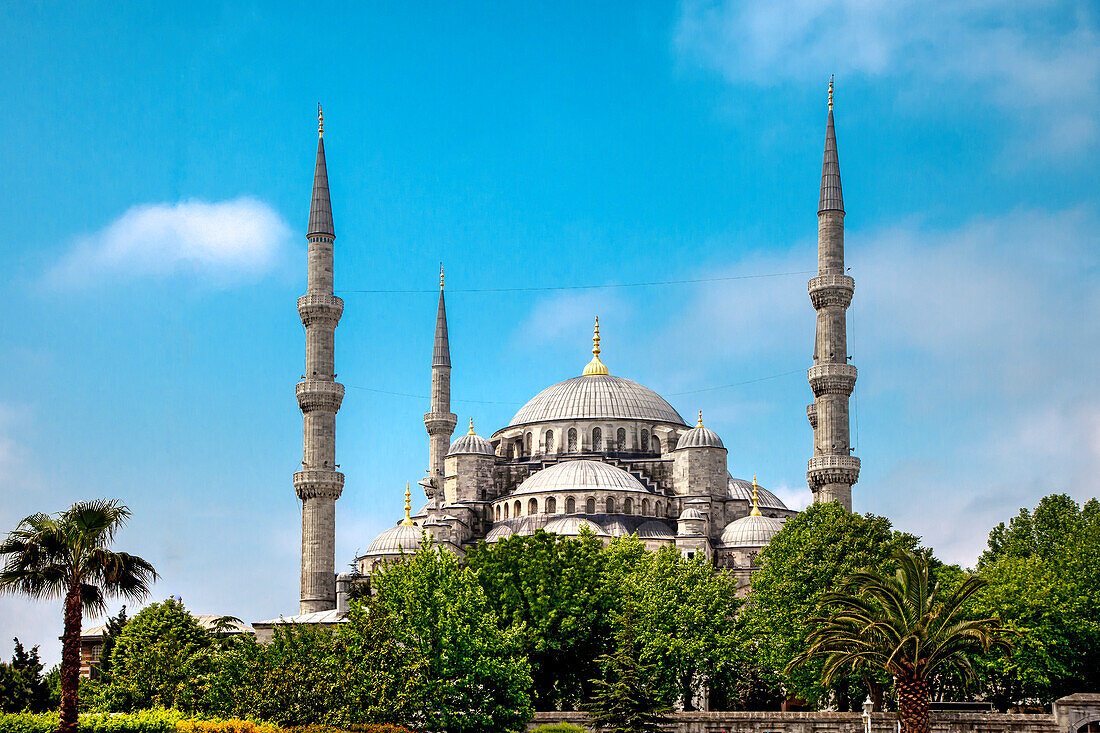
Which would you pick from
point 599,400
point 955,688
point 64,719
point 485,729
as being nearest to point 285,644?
point 485,729

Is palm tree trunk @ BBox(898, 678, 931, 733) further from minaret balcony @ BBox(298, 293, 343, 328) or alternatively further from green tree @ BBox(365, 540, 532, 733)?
minaret balcony @ BBox(298, 293, 343, 328)

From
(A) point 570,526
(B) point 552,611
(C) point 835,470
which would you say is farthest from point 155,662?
(C) point 835,470

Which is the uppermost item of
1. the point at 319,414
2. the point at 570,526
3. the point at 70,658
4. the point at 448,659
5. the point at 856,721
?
the point at 319,414

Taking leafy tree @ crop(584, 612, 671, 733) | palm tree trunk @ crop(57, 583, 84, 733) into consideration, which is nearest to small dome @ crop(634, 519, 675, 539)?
leafy tree @ crop(584, 612, 671, 733)

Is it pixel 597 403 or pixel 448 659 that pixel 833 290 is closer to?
pixel 597 403

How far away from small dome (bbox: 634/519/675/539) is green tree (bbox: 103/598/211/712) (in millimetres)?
21369

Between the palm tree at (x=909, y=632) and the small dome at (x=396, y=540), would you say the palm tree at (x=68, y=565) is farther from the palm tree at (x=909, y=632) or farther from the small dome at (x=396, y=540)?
the small dome at (x=396, y=540)

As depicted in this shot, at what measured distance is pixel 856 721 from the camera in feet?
113

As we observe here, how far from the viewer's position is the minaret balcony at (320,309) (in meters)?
60.2

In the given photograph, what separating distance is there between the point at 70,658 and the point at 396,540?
36627 millimetres

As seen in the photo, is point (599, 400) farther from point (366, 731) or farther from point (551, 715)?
point (366, 731)

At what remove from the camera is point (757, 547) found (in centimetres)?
5944

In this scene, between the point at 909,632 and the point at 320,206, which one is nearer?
the point at 909,632

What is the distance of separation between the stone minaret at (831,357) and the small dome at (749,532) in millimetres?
4455
